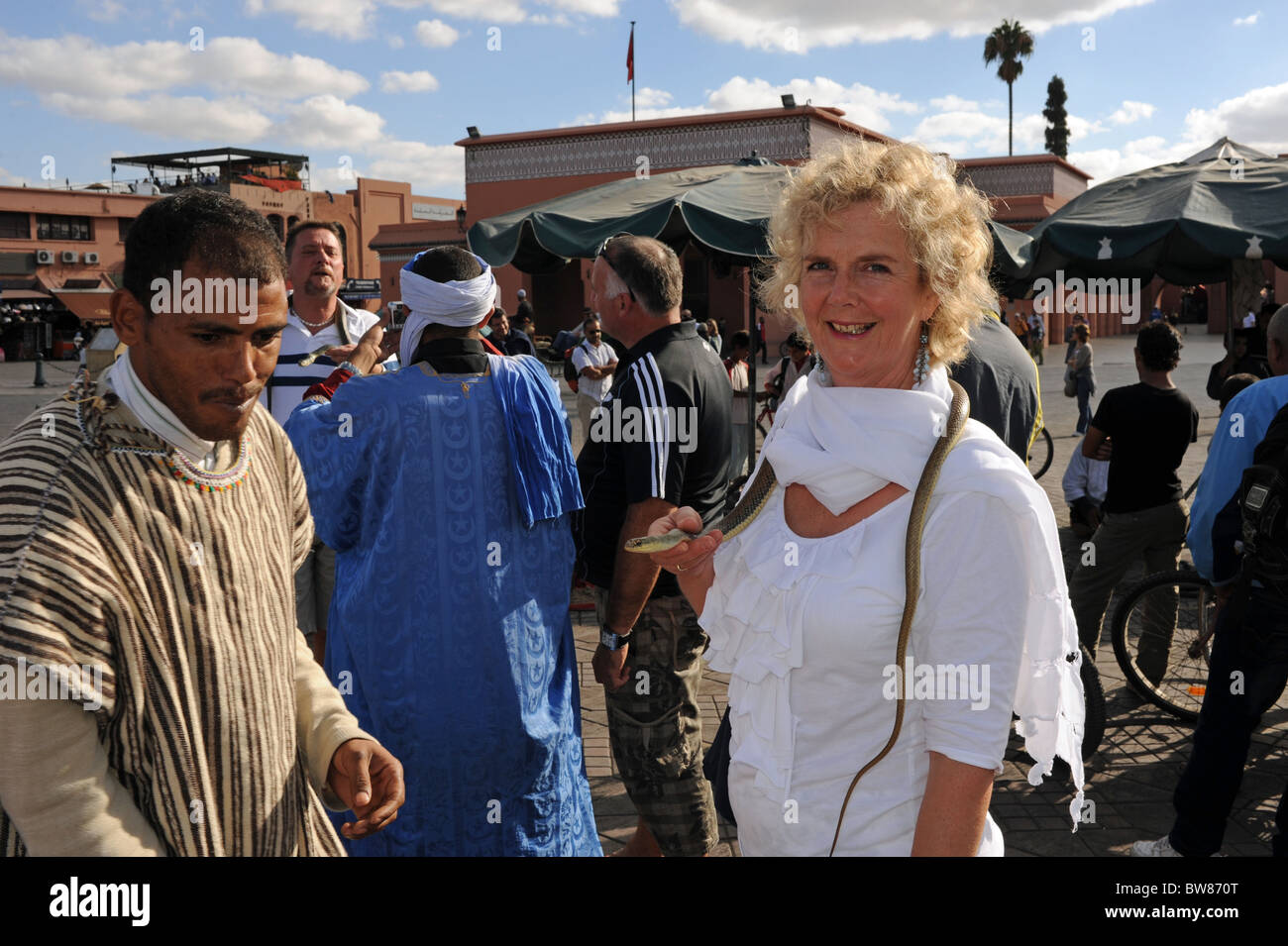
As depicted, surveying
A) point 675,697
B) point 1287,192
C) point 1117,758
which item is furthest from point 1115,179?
point 675,697

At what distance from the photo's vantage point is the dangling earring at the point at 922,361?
77.1 inches

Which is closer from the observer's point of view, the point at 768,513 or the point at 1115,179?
the point at 768,513

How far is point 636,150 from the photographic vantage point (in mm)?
29094

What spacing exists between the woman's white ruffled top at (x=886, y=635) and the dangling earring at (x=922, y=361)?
3 centimetres

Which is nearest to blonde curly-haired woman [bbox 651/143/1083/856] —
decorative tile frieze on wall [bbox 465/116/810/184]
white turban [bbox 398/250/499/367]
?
white turban [bbox 398/250/499/367]

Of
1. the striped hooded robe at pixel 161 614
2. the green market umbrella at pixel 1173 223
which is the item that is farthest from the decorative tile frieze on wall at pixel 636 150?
the striped hooded robe at pixel 161 614

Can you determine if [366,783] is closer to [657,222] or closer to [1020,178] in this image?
[657,222]

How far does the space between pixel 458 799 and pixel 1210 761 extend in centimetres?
273

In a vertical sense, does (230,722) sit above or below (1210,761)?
above

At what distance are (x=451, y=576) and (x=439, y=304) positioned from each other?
786 mm

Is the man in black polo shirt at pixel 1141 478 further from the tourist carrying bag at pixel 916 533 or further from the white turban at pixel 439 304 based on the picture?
the tourist carrying bag at pixel 916 533

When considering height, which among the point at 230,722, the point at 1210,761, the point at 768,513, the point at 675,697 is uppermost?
the point at 768,513
